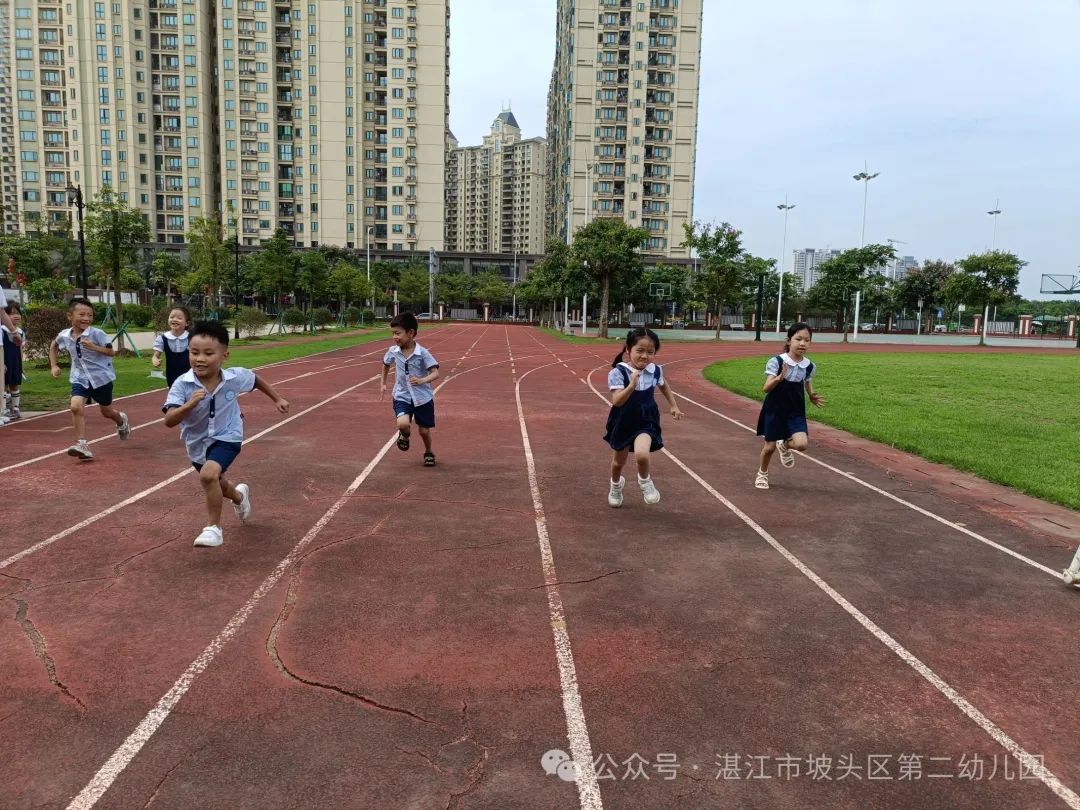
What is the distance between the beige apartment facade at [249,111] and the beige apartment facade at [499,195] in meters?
50.1

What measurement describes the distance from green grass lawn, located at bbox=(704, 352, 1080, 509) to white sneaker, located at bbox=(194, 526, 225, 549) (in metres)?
7.77

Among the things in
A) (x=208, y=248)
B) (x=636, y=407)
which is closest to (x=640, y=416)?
(x=636, y=407)

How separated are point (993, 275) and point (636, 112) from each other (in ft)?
167

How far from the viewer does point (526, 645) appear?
3787 mm

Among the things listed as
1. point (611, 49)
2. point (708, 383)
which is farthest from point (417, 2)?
point (708, 383)

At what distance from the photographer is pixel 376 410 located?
1220cm

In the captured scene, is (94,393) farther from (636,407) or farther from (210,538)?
(636,407)

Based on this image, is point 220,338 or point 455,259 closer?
point 220,338

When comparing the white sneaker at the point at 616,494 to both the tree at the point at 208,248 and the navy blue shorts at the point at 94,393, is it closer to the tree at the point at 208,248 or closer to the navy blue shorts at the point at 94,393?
the navy blue shorts at the point at 94,393

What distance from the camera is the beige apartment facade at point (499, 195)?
144875 millimetres

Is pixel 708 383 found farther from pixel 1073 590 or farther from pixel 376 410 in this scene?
pixel 1073 590

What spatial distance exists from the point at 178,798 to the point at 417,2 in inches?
3858

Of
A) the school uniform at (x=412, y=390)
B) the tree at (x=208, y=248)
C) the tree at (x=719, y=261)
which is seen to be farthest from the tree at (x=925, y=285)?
the school uniform at (x=412, y=390)

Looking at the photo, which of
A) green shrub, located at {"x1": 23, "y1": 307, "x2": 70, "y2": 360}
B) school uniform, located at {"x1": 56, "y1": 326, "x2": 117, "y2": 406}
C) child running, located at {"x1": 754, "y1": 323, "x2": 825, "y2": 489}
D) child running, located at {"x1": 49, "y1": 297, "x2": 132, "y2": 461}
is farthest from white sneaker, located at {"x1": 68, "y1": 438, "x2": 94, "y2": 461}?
green shrub, located at {"x1": 23, "y1": 307, "x2": 70, "y2": 360}
